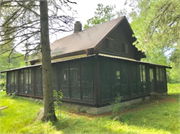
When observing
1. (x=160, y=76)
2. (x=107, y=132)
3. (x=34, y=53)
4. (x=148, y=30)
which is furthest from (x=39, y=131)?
(x=160, y=76)

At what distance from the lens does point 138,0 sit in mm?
11195

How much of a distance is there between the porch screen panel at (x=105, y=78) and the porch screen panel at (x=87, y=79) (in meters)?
0.59

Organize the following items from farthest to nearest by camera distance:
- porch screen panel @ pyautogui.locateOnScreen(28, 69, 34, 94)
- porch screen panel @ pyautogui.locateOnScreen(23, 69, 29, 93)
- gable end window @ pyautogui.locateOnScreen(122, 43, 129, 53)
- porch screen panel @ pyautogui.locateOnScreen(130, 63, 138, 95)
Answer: porch screen panel @ pyautogui.locateOnScreen(23, 69, 29, 93) → gable end window @ pyautogui.locateOnScreen(122, 43, 129, 53) → porch screen panel @ pyautogui.locateOnScreen(28, 69, 34, 94) → porch screen panel @ pyautogui.locateOnScreen(130, 63, 138, 95)

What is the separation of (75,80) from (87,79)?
119cm

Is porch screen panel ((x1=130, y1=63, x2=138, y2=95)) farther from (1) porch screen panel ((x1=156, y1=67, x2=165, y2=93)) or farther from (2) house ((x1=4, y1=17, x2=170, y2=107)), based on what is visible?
(1) porch screen panel ((x1=156, y1=67, x2=165, y2=93))

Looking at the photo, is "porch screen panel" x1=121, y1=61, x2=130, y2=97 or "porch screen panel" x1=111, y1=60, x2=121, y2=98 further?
"porch screen panel" x1=121, y1=61, x2=130, y2=97

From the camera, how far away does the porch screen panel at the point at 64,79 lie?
8735 millimetres

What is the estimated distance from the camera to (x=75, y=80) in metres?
8.58

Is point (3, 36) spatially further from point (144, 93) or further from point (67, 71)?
point (144, 93)

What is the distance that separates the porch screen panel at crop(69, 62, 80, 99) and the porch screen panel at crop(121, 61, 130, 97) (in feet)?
9.10

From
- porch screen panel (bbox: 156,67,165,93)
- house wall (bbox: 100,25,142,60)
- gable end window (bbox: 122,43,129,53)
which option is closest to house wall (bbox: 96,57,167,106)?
porch screen panel (bbox: 156,67,165,93)

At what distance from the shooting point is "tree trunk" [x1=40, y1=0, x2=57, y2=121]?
18.4 ft

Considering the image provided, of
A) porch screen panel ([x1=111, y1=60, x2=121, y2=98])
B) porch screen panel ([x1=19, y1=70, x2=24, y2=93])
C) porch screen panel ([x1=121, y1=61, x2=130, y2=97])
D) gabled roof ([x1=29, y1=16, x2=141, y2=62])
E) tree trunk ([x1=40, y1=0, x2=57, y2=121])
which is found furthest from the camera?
porch screen panel ([x1=19, y1=70, x2=24, y2=93])

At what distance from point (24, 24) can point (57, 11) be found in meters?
1.53
